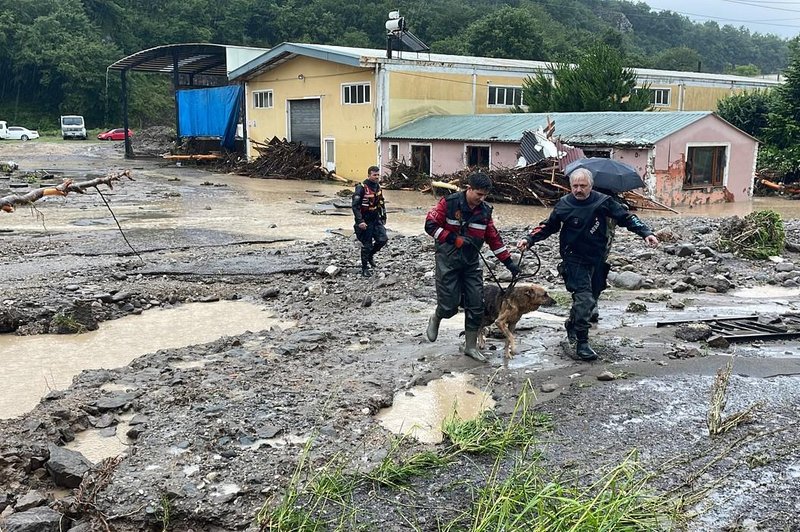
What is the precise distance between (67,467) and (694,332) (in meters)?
5.42

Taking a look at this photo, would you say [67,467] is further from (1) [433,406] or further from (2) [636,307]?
(2) [636,307]

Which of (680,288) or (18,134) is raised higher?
Answer: (18,134)

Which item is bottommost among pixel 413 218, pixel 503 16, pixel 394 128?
pixel 413 218

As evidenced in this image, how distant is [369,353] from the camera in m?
6.67

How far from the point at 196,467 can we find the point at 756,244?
10.1m

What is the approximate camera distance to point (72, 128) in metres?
50.7

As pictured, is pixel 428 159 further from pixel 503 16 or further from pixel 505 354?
pixel 503 16

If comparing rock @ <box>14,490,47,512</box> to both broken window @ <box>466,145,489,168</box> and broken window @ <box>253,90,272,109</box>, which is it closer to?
broken window @ <box>466,145,489,168</box>

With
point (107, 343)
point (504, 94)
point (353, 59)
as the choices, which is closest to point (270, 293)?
point (107, 343)

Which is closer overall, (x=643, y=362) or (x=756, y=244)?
(x=643, y=362)

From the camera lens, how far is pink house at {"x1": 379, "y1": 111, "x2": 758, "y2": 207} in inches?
818

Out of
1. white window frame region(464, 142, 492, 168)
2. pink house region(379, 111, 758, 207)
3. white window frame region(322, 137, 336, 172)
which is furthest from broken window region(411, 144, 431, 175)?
white window frame region(322, 137, 336, 172)

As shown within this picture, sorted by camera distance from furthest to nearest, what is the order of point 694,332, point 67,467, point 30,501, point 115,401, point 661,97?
point 661,97 < point 694,332 < point 115,401 < point 67,467 < point 30,501

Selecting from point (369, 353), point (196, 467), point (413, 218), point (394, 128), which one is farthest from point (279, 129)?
point (196, 467)
